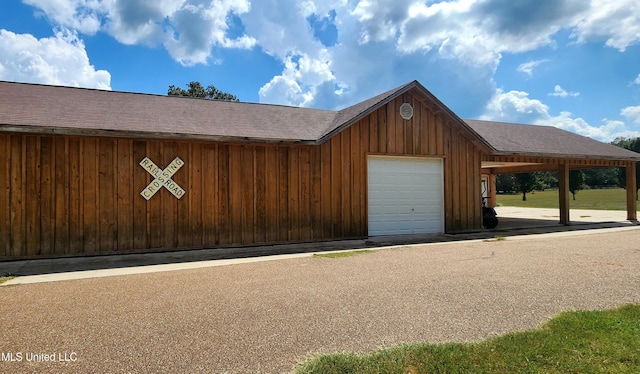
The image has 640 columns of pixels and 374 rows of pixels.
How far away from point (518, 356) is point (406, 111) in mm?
9132

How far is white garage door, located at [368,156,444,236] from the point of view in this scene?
1096cm

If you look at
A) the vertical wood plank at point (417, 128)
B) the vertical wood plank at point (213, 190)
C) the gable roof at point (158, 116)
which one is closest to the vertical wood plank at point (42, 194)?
the gable roof at point (158, 116)

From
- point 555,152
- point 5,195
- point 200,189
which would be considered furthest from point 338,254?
point 555,152

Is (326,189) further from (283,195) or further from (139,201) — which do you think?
(139,201)

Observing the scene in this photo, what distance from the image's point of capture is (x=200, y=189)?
29.6 ft

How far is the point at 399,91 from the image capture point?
35.9 ft

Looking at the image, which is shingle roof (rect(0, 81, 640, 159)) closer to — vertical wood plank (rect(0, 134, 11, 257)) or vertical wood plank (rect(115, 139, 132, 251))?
vertical wood plank (rect(115, 139, 132, 251))

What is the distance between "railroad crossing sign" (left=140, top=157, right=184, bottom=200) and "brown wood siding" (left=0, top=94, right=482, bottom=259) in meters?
0.10

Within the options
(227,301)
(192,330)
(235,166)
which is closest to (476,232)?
(235,166)

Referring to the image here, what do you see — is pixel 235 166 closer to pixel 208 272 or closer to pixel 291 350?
pixel 208 272

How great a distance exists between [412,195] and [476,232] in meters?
2.61

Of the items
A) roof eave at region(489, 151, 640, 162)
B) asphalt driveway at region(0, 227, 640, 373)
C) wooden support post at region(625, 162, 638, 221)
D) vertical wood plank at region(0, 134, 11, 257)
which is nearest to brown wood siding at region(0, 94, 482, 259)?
vertical wood plank at region(0, 134, 11, 257)

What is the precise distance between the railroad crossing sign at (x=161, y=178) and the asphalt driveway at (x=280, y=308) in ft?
9.15

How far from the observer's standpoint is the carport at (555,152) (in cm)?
1309
